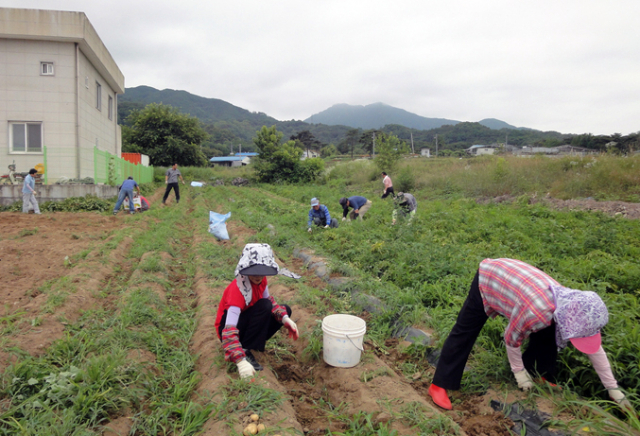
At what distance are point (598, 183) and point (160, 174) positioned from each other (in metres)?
29.1

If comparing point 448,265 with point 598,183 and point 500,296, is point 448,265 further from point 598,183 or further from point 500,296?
point 598,183

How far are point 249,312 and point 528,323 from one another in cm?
216

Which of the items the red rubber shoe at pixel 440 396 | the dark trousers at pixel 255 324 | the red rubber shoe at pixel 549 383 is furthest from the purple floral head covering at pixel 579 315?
the dark trousers at pixel 255 324

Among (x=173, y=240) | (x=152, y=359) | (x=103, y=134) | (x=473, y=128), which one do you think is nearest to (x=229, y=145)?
(x=473, y=128)

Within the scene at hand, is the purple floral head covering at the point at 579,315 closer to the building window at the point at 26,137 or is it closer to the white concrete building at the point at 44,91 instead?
the white concrete building at the point at 44,91

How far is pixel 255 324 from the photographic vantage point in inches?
132

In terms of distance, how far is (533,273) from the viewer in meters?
2.68

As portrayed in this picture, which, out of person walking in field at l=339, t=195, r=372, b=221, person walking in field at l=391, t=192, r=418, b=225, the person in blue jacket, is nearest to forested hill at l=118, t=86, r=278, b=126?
person walking in field at l=339, t=195, r=372, b=221

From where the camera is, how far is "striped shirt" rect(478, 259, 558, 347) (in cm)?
252

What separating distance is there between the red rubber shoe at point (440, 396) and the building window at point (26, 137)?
1577 cm

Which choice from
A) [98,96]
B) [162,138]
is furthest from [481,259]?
[162,138]

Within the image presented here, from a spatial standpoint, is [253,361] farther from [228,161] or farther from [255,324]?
[228,161]

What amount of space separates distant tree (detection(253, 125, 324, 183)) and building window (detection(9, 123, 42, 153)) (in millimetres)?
14751

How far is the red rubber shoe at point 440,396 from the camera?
291 cm
